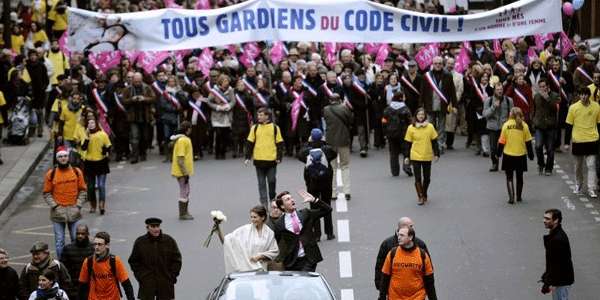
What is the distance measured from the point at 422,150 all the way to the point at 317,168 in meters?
2.86

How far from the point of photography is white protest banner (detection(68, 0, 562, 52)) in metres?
27.7

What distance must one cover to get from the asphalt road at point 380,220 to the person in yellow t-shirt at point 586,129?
64cm

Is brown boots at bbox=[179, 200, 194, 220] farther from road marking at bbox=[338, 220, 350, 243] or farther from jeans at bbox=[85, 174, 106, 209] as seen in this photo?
road marking at bbox=[338, 220, 350, 243]

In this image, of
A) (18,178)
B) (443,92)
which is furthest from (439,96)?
(18,178)

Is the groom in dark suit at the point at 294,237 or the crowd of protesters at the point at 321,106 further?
the crowd of protesters at the point at 321,106

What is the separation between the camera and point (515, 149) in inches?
1020

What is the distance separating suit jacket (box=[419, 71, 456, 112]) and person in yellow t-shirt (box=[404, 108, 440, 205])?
5.19 metres

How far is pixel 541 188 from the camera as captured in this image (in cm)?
2734


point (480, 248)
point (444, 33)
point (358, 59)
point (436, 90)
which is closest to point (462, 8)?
point (358, 59)

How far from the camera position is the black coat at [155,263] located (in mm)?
18578

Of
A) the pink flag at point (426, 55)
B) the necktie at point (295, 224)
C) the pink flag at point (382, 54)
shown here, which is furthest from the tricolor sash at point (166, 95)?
the necktie at point (295, 224)

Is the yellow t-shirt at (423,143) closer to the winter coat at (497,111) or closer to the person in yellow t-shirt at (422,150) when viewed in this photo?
the person in yellow t-shirt at (422,150)

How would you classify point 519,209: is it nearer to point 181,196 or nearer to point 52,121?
point 181,196

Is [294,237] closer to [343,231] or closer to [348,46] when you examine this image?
[343,231]
